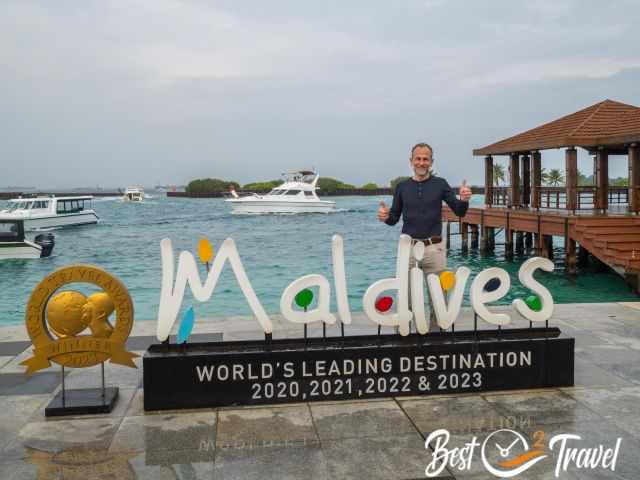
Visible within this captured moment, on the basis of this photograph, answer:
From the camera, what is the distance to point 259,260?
1483 inches

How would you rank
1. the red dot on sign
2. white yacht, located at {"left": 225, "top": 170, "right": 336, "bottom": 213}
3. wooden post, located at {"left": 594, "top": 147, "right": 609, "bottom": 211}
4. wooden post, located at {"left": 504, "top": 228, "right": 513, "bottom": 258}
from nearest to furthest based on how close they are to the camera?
the red dot on sign, wooden post, located at {"left": 594, "top": 147, "right": 609, "bottom": 211}, wooden post, located at {"left": 504, "top": 228, "right": 513, "bottom": 258}, white yacht, located at {"left": 225, "top": 170, "right": 336, "bottom": 213}

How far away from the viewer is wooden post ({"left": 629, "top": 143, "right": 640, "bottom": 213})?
23.0 meters

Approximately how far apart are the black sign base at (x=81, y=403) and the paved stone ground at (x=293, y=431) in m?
0.10

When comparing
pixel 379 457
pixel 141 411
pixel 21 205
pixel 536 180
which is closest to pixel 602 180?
pixel 536 180

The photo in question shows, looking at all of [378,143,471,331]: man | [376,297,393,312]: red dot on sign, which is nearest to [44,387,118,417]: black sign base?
[376,297,393,312]: red dot on sign

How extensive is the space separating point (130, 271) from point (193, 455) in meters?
30.3

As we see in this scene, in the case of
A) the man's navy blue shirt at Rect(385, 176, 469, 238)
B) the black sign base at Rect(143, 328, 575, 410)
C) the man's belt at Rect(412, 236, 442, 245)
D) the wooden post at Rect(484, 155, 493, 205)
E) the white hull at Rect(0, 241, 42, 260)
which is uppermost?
the wooden post at Rect(484, 155, 493, 205)

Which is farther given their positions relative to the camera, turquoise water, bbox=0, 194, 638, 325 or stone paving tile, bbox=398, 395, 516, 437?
turquoise water, bbox=0, 194, 638, 325

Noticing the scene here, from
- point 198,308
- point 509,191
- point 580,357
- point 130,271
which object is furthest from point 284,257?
point 580,357

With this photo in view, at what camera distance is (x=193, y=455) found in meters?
4.73

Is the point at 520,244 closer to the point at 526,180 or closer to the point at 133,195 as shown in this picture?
the point at 526,180

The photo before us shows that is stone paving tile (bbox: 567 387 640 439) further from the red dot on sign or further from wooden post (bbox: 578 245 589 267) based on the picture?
wooden post (bbox: 578 245 589 267)

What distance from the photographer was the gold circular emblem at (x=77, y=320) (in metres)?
5.70

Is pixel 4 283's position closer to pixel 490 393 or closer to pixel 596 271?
pixel 596 271
